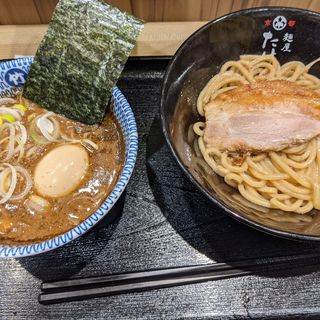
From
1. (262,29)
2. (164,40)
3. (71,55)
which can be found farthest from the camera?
(164,40)

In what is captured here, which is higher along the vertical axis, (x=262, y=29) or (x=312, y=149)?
(x=262, y=29)

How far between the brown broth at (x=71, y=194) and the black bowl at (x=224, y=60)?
257 millimetres

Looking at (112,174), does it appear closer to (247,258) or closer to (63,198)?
(63,198)

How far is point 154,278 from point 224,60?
3.36ft

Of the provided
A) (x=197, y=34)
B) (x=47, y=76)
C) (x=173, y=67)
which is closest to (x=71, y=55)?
(x=47, y=76)

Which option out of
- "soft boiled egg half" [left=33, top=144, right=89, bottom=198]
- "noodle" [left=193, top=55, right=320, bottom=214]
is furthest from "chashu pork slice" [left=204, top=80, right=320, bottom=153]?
"soft boiled egg half" [left=33, top=144, right=89, bottom=198]

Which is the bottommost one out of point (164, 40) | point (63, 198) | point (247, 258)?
point (247, 258)

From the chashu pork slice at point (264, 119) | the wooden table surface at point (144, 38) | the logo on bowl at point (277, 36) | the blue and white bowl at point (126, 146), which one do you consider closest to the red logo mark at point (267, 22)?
the logo on bowl at point (277, 36)

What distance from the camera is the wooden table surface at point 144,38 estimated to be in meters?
2.00

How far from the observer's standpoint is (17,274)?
1.42 metres

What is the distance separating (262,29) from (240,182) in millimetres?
716

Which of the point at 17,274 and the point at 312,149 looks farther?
the point at 312,149

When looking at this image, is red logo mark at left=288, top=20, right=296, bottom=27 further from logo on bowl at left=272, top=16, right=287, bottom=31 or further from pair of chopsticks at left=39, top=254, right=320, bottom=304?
pair of chopsticks at left=39, top=254, right=320, bottom=304

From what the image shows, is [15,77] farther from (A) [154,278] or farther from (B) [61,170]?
(A) [154,278]
